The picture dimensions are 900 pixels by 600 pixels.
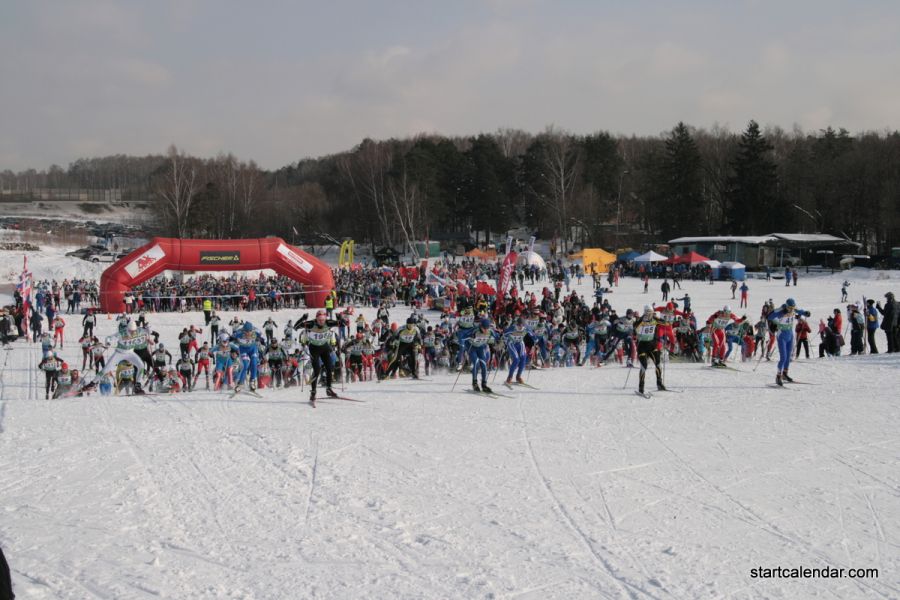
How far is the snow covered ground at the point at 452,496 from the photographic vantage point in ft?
17.9

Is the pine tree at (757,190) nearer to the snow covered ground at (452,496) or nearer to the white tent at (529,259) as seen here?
the white tent at (529,259)

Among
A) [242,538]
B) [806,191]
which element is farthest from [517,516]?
[806,191]

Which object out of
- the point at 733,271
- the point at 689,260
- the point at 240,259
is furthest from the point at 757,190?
the point at 240,259

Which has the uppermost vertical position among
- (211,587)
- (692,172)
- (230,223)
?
(692,172)

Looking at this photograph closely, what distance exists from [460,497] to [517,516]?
731mm

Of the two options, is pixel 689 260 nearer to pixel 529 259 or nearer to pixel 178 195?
pixel 529 259

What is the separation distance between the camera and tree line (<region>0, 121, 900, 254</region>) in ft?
209

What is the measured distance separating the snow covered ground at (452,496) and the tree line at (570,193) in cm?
5053

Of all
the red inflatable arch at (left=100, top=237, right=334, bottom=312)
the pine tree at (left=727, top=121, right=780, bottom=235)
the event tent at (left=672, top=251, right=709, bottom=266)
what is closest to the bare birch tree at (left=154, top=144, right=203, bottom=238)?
the red inflatable arch at (left=100, top=237, right=334, bottom=312)

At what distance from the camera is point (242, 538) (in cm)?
618

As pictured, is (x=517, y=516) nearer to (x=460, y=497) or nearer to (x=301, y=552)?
(x=460, y=497)

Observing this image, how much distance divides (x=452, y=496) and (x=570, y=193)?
228 ft

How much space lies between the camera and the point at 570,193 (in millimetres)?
74438

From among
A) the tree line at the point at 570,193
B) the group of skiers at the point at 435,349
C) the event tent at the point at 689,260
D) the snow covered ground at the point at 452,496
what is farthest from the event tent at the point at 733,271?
the snow covered ground at the point at 452,496
